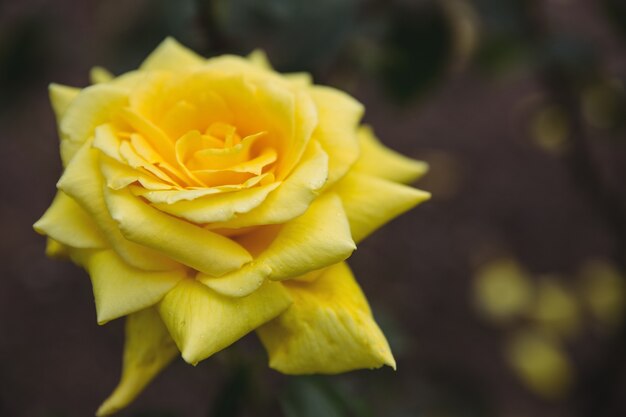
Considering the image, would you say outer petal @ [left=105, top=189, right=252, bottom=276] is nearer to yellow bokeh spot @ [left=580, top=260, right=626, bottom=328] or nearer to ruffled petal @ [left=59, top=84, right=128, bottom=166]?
ruffled petal @ [left=59, top=84, right=128, bottom=166]

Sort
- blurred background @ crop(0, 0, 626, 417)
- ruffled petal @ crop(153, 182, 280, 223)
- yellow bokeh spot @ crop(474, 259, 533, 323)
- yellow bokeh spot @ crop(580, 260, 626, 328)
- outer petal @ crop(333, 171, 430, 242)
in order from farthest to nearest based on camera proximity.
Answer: yellow bokeh spot @ crop(474, 259, 533, 323)
yellow bokeh spot @ crop(580, 260, 626, 328)
blurred background @ crop(0, 0, 626, 417)
outer petal @ crop(333, 171, 430, 242)
ruffled petal @ crop(153, 182, 280, 223)

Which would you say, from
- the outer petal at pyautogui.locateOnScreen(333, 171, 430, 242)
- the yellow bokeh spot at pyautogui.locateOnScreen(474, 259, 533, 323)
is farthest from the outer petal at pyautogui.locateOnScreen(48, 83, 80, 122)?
the yellow bokeh spot at pyautogui.locateOnScreen(474, 259, 533, 323)

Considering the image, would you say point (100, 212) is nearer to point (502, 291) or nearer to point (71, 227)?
point (71, 227)

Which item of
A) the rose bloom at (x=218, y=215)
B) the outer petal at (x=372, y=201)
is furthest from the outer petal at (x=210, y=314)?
the outer petal at (x=372, y=201)

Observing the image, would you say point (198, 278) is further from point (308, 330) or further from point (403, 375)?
point (403, 375)

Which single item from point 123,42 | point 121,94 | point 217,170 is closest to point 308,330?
point 217,170

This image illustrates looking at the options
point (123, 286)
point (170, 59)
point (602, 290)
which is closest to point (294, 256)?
point (123, 286)
